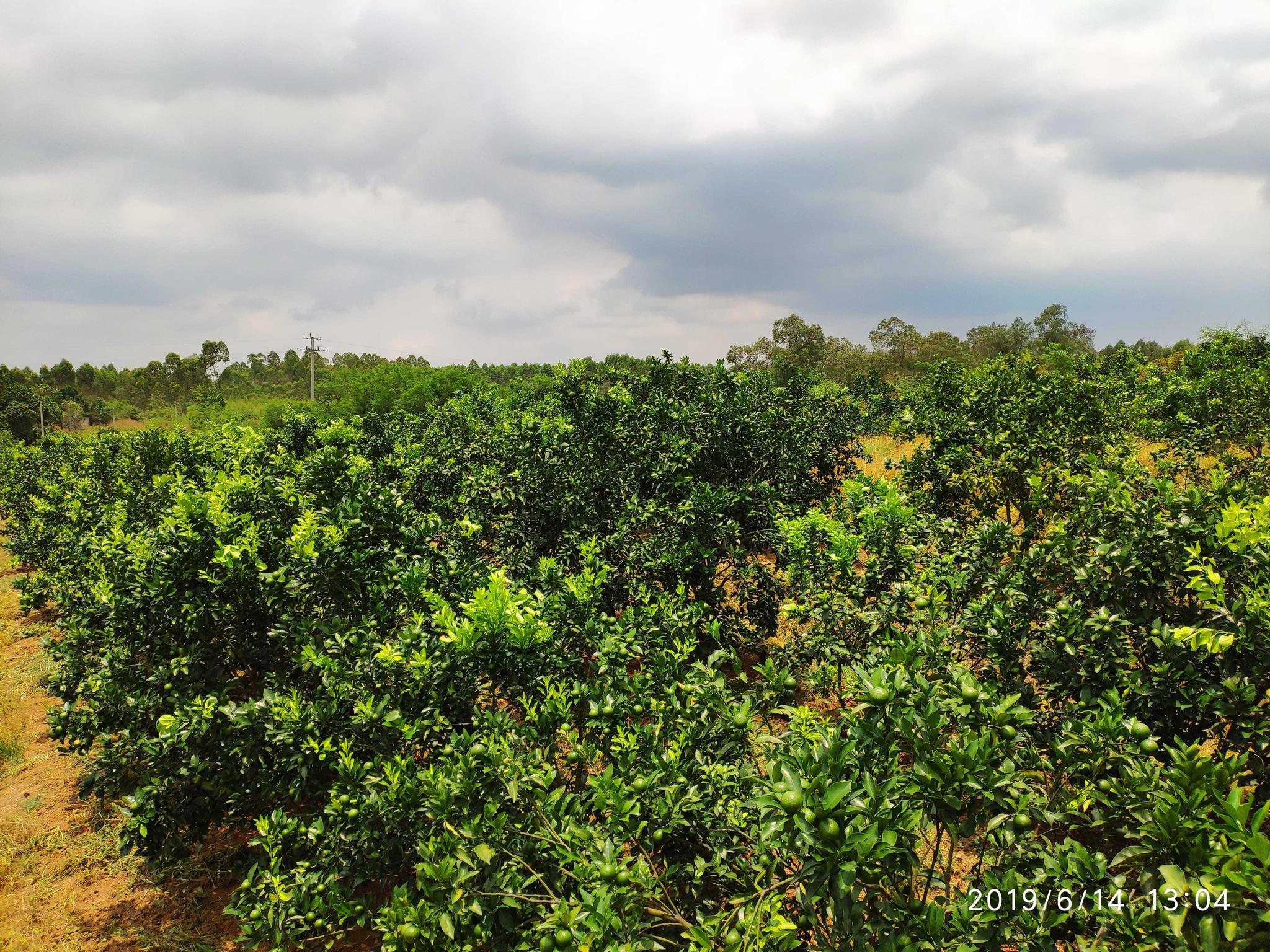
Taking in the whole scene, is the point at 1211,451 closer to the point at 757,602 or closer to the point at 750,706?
the point at 757,602

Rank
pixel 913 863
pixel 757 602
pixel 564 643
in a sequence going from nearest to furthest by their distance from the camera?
pixel 913 863, pixel 564 643, pixel 757 602

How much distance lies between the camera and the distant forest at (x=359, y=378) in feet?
143

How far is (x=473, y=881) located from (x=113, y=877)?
5.42m

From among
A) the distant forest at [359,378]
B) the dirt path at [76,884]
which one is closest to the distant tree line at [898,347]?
the distant forest at [359,378]

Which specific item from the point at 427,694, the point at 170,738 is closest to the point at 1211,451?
the point at 427,694

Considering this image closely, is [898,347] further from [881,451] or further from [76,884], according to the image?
[76,884]

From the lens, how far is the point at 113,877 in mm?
5645
